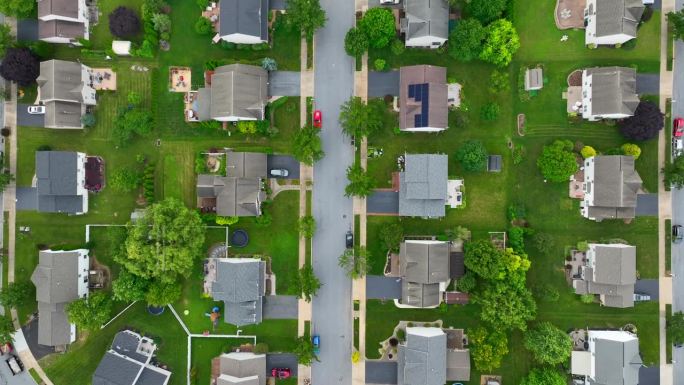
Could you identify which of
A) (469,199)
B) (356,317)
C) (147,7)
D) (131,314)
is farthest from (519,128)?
(131,314)

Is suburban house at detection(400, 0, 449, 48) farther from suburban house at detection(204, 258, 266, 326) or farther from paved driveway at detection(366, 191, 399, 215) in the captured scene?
suburban house at detection(204, 258, 266, 326)

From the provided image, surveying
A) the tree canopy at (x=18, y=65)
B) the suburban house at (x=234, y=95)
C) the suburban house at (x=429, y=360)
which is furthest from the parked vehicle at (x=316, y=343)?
the tree canopy at (x=18, y=65)

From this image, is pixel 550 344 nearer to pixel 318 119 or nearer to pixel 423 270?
pixel 423 270

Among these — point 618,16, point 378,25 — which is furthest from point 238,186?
point 618,16

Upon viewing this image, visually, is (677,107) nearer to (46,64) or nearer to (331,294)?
(331,294)

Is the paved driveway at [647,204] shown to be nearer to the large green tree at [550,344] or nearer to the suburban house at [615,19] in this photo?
the large green tree at [550,344]

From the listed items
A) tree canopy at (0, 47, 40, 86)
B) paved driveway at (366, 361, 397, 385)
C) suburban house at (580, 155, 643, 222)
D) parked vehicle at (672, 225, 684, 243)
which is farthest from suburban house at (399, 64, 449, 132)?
tree canopy at (0, 47, 40, 86)
